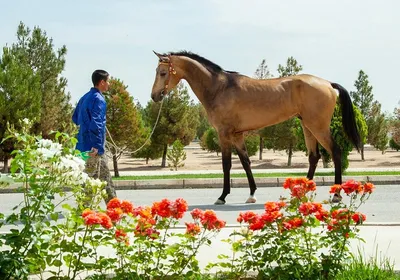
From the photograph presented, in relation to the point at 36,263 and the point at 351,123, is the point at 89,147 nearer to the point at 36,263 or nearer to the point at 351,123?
the point at 36,263

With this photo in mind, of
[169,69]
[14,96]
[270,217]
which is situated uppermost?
[14,96]

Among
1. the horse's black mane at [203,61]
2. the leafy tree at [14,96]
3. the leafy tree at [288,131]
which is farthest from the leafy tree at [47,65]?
the horse's black mane at [203,61]

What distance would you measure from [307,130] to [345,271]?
798cm

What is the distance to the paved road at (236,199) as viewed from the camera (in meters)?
9.77

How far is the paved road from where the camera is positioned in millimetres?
9766

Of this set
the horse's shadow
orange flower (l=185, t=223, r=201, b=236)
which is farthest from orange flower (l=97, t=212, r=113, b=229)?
the horse's shadow

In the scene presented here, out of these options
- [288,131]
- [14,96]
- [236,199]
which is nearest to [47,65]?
[14,96]

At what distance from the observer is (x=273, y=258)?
4.56m

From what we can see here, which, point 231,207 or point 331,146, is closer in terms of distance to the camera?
point 231,207

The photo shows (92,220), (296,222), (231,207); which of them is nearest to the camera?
(92,220)

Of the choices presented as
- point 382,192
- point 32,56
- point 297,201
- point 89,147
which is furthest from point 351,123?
point 32,56

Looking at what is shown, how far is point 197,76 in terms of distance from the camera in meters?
11.4

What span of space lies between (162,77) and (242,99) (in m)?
1.54

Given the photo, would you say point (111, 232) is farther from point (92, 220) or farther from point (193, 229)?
point (193, 229)
